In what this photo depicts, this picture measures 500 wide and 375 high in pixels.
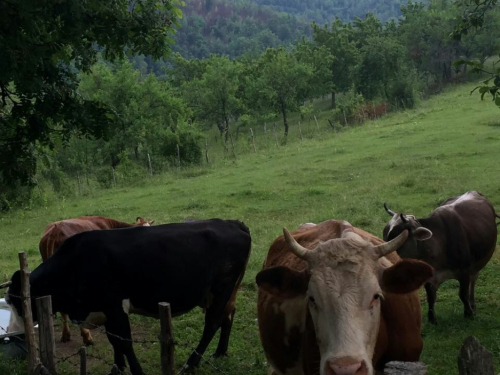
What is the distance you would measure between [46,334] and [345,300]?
10.2ft

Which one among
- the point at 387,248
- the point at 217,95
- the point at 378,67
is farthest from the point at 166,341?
the point at 378,67

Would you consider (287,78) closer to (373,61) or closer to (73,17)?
(373,61)

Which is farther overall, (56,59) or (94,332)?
(94,332)

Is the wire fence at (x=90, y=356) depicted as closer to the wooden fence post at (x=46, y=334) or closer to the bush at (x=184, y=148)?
the wooden fence post at (x=46, y=334)

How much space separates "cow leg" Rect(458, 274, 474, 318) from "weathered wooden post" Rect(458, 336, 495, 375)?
5.44 meters

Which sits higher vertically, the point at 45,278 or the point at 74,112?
the point at 74,112

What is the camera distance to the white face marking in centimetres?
358

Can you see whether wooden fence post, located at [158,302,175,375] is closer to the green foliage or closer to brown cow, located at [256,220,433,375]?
brown cow, located at [256,220,433,375]

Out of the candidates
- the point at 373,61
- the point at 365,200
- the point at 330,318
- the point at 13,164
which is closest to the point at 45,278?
the point at 13,164

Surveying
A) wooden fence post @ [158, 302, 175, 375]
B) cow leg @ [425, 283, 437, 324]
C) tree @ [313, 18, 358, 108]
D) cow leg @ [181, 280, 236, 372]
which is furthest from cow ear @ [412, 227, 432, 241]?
tree @ [313, 18, 358, 108]

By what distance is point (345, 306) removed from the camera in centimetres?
372

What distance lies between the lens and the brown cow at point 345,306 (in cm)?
362

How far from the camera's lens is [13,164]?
21.6 ft

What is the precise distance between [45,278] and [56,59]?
2622 mm
